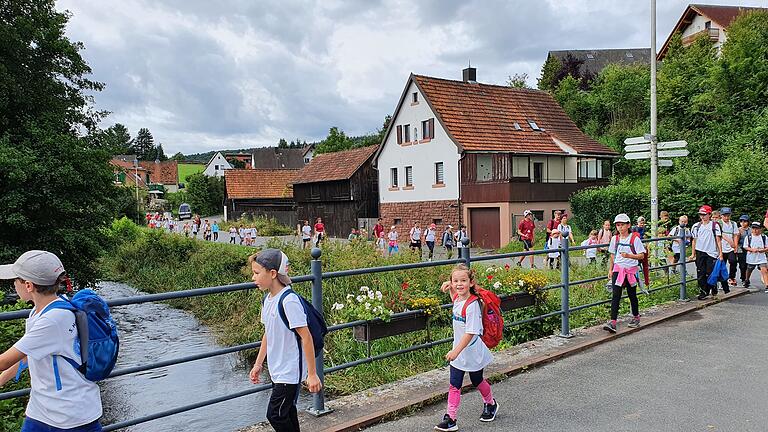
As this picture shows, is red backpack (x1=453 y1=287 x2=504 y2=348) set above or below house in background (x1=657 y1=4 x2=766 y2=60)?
below

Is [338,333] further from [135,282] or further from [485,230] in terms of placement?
[485,230]

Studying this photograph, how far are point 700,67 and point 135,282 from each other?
37309 millimetres

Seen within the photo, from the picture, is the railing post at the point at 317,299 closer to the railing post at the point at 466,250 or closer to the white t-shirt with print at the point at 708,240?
the railing post at the point at 466,250

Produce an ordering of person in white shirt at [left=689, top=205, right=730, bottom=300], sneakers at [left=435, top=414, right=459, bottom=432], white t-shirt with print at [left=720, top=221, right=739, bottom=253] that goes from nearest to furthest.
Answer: sneakers at [left=435, top=414, right=459, bottom=432] → person in white shirt at [left=689, top=205, right=730, bottom=300] → white t-shirt with print at [left=720, top=221, right=739, bottom=253]

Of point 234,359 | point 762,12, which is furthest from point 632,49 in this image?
point 234,359

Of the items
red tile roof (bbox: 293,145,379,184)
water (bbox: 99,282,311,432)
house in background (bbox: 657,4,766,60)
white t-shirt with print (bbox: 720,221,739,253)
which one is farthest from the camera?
house in background (bbox: 657,4,766,60)

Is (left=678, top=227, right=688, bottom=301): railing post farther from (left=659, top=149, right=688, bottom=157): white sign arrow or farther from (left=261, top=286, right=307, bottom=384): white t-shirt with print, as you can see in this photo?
(left=261, top=286, right=307, bottom=384): white t-shirt with print

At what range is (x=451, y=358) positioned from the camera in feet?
15.0

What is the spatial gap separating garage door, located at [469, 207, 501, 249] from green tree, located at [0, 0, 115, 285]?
738 inches

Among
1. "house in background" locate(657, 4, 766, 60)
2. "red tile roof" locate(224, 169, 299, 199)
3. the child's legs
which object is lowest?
the child's legs

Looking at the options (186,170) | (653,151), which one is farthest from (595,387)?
(186,170)

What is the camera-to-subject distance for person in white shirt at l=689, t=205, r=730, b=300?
1080cm

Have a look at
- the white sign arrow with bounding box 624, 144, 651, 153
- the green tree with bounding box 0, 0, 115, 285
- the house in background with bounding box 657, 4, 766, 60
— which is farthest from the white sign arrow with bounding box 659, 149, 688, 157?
the house in background with bounding box 657, 4, 766, 60

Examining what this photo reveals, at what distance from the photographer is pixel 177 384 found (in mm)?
10656
